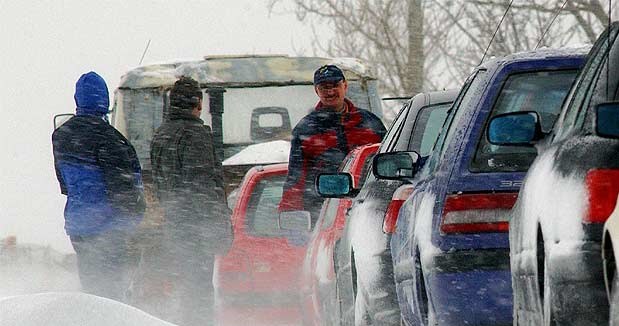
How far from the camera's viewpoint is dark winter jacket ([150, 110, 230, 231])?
37.9 feet

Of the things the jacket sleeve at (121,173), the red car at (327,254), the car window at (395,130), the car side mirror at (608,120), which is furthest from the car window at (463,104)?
the jacket sleeve at (121,173)

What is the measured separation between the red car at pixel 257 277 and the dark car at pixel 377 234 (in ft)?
8.95

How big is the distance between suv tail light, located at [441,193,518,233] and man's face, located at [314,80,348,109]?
17.9 ft

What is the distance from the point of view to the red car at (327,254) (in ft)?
33.9

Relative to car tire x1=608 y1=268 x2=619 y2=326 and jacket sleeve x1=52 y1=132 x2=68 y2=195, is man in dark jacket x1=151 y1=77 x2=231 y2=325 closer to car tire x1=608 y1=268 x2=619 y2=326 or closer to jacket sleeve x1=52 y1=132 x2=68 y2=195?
jacket sleeve x1=52 y1=132 x2=68 y2=195

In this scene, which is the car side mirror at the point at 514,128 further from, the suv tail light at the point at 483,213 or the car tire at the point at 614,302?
the car tire at the point at 614,302

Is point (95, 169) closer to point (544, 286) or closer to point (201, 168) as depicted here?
point (201, 168)

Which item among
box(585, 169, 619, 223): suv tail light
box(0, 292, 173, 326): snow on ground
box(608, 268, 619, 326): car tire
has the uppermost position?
box(585, 169, 619, 223): suv tail light

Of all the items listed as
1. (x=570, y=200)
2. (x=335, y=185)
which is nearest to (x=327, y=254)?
(x=335, y=185)

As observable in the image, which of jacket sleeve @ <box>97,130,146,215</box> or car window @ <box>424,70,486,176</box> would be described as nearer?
car window @ <box>424,70,486,176</box>

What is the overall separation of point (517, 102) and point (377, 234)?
1493 mm

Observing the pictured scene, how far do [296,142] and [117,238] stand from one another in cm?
191

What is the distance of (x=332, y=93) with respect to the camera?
41.0ft

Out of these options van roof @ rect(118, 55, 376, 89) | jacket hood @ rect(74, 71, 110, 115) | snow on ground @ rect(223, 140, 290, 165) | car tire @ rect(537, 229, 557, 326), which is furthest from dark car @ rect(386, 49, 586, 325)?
van roof @ rect(118, 55, 376, 89)
